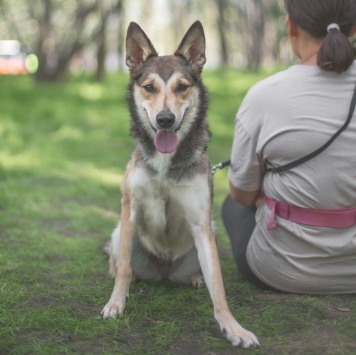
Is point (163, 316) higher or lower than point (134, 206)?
lower

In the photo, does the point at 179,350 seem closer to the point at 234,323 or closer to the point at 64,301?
the point at 234,323

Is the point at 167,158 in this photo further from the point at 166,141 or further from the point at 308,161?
the point at 308,161

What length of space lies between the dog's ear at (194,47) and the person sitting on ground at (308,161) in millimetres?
409

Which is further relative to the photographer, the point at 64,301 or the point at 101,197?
the point at 101,197

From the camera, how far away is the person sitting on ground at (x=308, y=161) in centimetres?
329

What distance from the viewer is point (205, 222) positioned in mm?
3480

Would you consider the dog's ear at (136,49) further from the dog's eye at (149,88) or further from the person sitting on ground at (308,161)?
the person sitting on ground at (308,161)

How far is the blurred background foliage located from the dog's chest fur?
1.21 meters

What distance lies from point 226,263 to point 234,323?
57.2 inches

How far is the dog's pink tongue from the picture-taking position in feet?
11.2

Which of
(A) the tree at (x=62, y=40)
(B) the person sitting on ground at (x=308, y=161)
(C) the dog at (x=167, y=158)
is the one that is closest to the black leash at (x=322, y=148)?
(B) the person sitting on ground at (x=308, y=161)

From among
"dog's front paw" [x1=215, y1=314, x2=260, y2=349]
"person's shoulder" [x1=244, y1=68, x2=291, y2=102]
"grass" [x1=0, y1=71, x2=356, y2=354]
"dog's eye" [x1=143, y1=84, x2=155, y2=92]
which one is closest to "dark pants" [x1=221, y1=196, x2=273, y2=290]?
"grass" [x1=0, y1=71, x2=356, y2=354]

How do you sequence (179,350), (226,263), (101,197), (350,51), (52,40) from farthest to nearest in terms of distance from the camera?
(52,40)
(101,197)
(226,263)
(350,51)
(179,350)

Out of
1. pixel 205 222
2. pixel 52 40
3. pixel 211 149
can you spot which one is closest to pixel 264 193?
pixel 205 222
